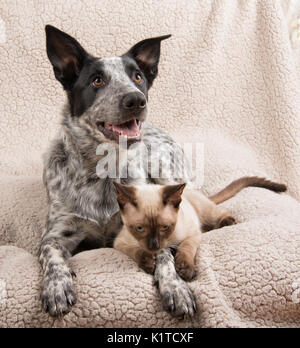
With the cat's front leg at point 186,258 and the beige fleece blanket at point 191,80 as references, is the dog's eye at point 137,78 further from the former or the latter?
the beige fleece blanket at point 191,80

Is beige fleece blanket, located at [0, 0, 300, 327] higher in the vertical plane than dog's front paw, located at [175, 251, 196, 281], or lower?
higher

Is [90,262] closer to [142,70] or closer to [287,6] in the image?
[142,70]

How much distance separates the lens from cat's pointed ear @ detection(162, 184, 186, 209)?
186 centimetres

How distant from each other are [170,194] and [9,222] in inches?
46.2

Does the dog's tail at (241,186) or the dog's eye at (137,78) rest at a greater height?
the dog's eye at (137,78)

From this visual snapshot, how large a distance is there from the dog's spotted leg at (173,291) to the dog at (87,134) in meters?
0.19

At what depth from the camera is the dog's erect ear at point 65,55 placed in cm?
221

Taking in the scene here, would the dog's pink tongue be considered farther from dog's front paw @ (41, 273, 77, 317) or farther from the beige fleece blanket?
the beige fleece blanket

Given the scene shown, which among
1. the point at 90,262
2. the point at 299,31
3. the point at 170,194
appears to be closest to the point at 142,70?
the point at 170,194

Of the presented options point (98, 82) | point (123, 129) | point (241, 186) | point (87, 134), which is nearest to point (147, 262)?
point (123, 129)

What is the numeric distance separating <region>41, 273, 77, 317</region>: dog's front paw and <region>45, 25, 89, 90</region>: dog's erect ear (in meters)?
1.03

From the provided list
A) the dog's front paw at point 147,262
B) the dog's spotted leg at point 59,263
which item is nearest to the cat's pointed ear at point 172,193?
the dog's front paw at point 147,262

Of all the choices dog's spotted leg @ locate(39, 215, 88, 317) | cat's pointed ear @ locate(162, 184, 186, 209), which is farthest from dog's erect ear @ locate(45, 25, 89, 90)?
cat's pointed ear @ locate(162, 184, 186, 209)

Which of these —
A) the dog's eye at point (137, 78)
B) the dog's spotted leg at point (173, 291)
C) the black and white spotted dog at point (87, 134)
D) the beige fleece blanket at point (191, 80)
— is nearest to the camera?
the dog's spotted leg at point (173, 291)
